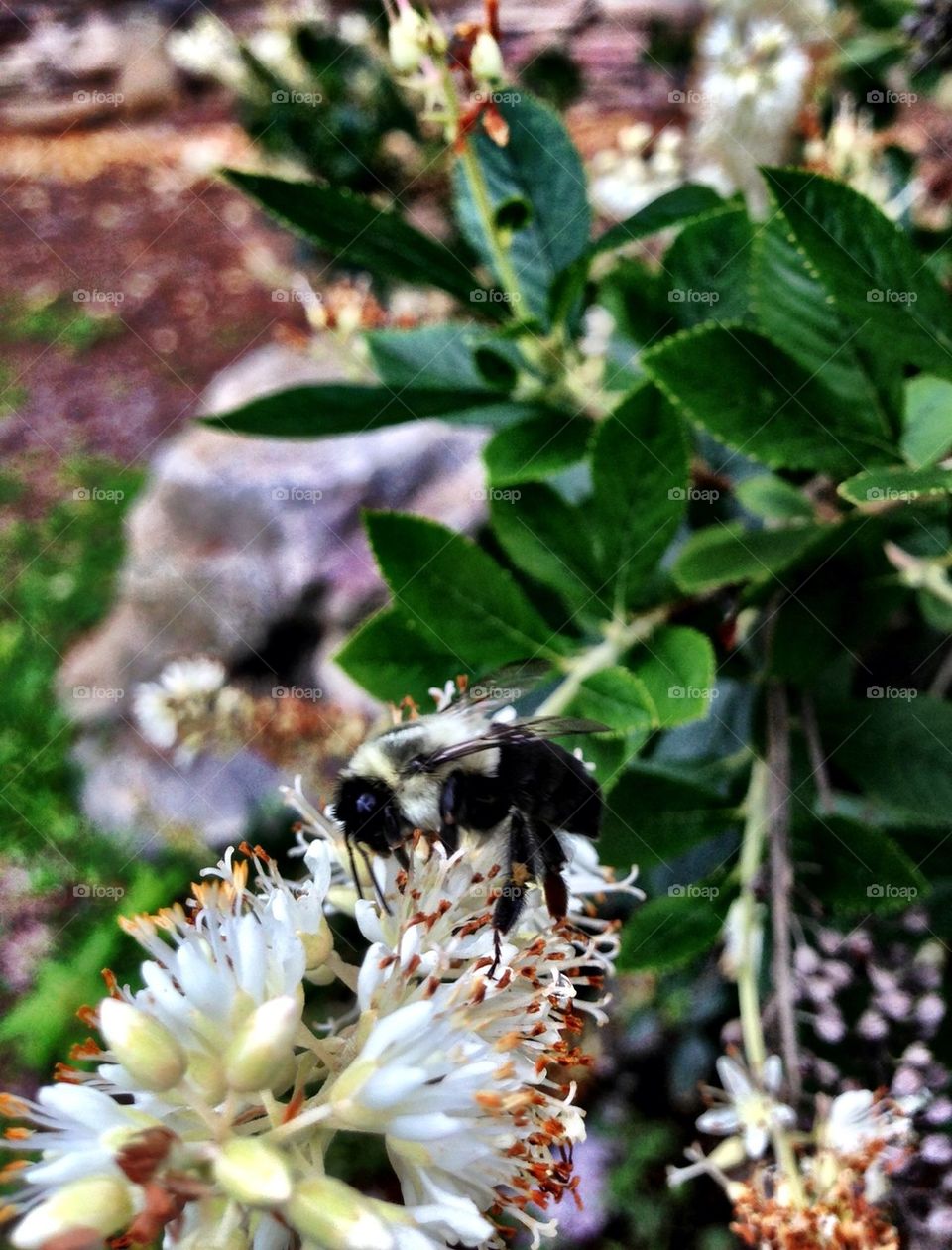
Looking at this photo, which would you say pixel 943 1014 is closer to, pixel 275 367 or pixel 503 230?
pixel 503 230

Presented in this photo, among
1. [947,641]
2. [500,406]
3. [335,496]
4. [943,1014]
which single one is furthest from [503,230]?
[335,496]

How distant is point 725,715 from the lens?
128cm

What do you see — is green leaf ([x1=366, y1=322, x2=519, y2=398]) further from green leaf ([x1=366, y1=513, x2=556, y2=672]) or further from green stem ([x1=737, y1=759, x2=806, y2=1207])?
green stem ([x1=737, y1=759, x2=806, y2=1207])

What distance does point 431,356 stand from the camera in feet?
3.69

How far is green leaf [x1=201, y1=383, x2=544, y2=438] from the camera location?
959 millimetres

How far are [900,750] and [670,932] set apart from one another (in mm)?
328

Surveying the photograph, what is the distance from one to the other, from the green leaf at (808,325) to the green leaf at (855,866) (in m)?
0.40

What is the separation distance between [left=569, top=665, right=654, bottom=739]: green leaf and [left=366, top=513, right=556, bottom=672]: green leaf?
0.32ft

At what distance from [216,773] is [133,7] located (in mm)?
5228
